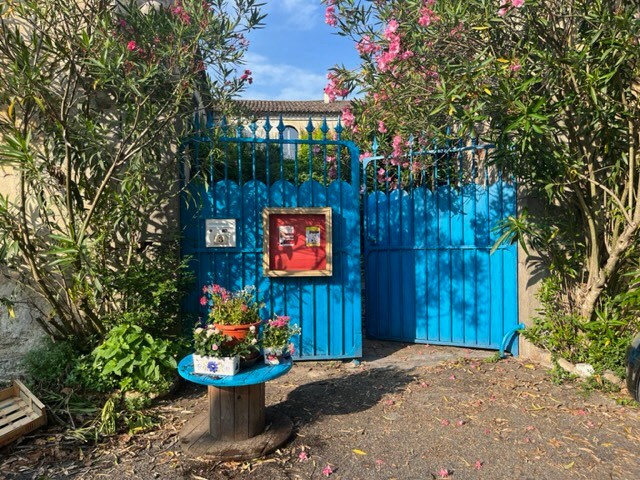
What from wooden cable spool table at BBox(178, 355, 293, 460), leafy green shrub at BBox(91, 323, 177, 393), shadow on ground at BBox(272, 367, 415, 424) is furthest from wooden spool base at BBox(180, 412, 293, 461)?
leafy green shrub at BBox(91, 323, 177, 393)

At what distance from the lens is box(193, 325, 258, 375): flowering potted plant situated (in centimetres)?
318

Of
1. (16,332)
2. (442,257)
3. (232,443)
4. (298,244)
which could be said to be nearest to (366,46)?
(298,244)

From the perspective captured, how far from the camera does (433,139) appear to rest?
5.47 m

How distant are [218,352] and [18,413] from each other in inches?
67.7

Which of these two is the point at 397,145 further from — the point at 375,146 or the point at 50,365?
the point at 50,365

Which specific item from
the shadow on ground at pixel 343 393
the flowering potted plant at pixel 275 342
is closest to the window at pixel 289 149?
the flowering potted plant at pixel 275 342

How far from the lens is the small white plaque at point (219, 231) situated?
195 inches

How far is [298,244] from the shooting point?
501 cm

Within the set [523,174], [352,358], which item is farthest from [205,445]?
[523,174]

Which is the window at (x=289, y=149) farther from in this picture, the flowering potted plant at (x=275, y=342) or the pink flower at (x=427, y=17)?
the flowering potted plant at (x=275, y=342)

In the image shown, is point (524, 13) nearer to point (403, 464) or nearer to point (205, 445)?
point (403, 464)

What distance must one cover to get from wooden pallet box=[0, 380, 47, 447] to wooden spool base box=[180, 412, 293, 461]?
1117 mm

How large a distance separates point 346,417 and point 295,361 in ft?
4.68

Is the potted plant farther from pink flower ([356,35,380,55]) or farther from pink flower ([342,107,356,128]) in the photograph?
pink flower ([342,107,356,128])
